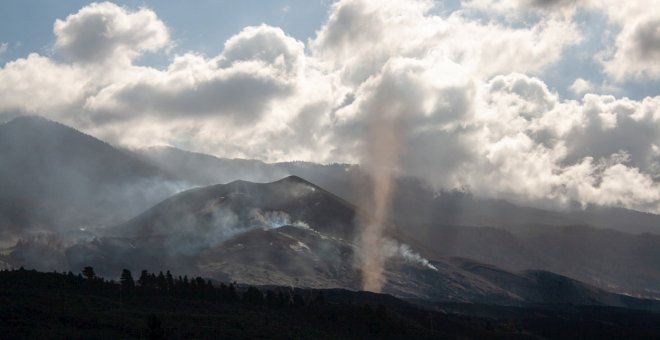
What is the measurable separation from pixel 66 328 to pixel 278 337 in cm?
3418

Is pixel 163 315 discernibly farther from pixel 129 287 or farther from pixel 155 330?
pixel 129 287

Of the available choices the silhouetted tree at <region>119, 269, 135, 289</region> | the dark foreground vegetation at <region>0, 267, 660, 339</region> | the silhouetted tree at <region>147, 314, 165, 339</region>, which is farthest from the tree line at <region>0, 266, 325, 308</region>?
the silhouetted tree at <region>147, 314, 165, 339</region>

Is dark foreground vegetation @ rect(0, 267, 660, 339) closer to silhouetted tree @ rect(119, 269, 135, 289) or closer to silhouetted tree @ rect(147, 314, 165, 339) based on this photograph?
silhouetted tree @ rect(147, 314, 165, 339)

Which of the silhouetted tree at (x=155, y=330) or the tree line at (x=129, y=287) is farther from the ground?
the tree line at (x=129, y=287)

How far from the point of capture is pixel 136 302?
148 metres

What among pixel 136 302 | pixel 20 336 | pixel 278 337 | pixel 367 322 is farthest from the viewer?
pixel 367 322

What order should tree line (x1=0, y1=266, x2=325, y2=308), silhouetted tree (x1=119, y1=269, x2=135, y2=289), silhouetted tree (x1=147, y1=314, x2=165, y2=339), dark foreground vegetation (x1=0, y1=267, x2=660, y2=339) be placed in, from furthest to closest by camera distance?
silhouetted tree (x1=119, y1=269, x2=135, y2=289) < tree line (x1=0, y1=266, x2=325, y2=308) < dark foreground vegetation (x1=0, y1=267, x2=660, y2=339) < silhouetted tree (x1=147, y1=314, x2=165, y2=339)

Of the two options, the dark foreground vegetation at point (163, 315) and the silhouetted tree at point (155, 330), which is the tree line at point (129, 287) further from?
the silhouetted tree at point (155, 330)

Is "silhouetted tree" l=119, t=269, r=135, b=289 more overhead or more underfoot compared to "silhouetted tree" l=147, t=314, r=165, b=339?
more overhead

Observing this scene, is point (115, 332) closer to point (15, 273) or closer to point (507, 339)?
point (15, 273)

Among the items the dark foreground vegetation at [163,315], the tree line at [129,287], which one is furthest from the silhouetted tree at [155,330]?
the tree line at [129,287]

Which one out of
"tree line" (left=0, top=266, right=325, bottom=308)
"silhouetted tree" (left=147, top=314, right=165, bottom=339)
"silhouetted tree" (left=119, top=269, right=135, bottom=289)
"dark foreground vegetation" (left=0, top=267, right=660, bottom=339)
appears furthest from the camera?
"silhouetted tree" (left=119, top=269, right=135, bottom=289)

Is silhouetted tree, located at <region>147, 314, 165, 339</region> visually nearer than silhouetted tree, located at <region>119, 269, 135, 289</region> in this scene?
Yes

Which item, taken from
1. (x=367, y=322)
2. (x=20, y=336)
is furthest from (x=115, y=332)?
(x=367, y=322)
